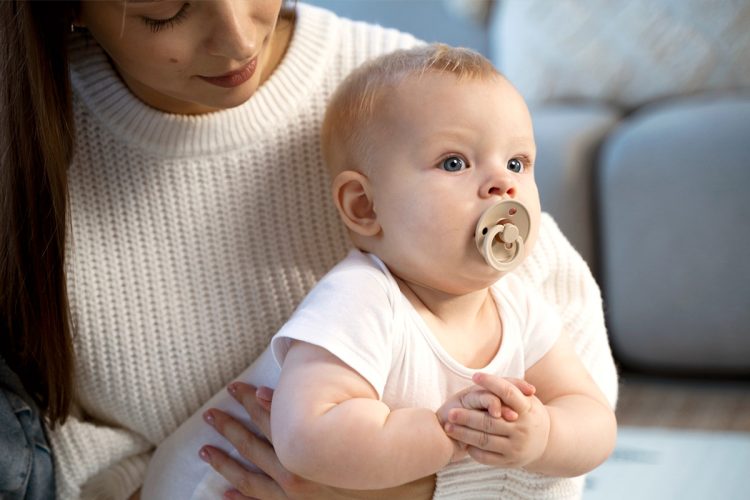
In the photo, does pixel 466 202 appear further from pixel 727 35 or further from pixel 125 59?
pixel 727 35

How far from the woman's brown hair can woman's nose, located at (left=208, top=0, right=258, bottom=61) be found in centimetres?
16

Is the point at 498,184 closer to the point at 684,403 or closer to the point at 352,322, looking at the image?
the point at 352,322

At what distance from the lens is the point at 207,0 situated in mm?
940

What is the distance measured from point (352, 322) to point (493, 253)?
14 centimetres

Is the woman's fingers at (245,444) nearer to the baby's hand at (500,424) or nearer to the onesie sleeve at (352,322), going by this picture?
the onesie sleeve at (352,322)

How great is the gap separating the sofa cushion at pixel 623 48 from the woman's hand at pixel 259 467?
4.62ft

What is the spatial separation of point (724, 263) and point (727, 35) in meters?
0.48

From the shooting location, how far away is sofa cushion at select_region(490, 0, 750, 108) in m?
2.09

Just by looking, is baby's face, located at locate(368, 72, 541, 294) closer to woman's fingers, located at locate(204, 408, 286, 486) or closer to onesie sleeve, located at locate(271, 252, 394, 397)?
onesie sleeve, located at locate(271, 252, 394, 397)

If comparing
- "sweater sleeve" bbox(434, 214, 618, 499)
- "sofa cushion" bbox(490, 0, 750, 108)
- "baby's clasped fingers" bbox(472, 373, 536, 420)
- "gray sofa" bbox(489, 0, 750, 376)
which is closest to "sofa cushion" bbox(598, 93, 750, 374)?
"gray sofa" bbox(489, 0, 750, 376)

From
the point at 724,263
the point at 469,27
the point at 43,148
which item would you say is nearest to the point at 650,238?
the point at 724,263

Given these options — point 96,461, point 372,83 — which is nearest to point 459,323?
point 372,83

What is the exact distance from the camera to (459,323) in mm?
979

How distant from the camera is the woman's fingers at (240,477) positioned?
1028mm
